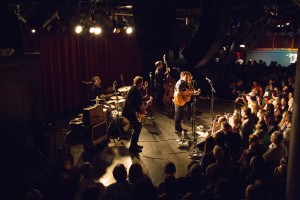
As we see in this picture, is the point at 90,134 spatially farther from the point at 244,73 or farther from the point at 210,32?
the point at 244,73

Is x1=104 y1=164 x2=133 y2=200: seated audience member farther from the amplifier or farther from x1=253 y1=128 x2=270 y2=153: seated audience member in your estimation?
the amplifier

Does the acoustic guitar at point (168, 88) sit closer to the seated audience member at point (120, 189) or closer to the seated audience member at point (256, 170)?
the seated audience member at point (256, 170)

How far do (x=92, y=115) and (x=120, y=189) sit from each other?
375cm

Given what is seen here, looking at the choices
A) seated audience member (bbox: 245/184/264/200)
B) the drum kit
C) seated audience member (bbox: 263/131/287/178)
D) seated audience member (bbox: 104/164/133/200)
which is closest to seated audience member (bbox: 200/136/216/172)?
seated audience member (bbox: 263/131/287/178)

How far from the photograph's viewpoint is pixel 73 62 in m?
11.1

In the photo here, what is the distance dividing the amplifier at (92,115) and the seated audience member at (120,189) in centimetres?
356

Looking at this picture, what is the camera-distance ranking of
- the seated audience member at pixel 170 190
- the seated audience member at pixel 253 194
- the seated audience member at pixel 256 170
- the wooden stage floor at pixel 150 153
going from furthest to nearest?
the wooden stage floor at pixel 150 153, the seated audience member at pixel 256 170, the seated audience member at pixel 170 190, the seated audience member at pixel 253 194

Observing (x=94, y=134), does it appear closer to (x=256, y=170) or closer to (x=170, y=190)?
(x=170, y=190)

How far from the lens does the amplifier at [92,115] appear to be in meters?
7.07

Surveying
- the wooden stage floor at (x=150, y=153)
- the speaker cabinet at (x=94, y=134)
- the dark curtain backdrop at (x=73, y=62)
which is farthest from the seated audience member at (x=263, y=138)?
the dark curtain backdrop at (x=73, y=62)

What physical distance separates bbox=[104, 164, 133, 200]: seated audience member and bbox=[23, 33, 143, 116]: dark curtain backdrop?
6.79 metres

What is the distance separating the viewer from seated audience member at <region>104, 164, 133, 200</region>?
353cm

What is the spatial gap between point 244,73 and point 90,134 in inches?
308

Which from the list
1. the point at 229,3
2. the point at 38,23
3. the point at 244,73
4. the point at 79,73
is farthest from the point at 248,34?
the point at 229,3
